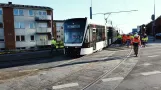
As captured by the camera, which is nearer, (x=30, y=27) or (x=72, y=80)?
(x=72, y=80)

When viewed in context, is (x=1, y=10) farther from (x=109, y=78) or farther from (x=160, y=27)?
(x=160, y=27)

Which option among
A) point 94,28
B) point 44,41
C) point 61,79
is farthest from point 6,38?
point 61,79

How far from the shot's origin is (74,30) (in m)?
17.1

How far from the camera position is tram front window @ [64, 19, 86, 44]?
16.8 metres

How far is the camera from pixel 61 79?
9.20 metres

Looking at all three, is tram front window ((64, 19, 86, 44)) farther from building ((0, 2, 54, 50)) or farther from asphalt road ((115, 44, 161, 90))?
building ((0, 2, 54, 50))

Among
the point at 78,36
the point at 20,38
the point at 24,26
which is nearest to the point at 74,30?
the point at 78,36

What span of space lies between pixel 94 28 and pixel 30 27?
1146 inches

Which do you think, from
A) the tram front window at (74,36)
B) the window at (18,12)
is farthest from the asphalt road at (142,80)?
the window at (18,12)

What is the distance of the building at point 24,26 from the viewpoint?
41219 mm

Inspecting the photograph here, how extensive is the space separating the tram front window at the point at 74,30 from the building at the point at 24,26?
89.3 ft

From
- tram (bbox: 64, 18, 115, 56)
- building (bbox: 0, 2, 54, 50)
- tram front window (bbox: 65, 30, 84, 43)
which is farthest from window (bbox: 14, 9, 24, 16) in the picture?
tram front window (bbox: 65, 30, 84, 43)

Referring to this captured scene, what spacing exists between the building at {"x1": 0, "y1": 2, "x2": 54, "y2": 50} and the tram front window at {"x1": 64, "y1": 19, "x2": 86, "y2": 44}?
27.2 m

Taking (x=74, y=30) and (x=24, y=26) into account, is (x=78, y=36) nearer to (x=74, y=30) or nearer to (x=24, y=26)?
(x=74, y=30)
